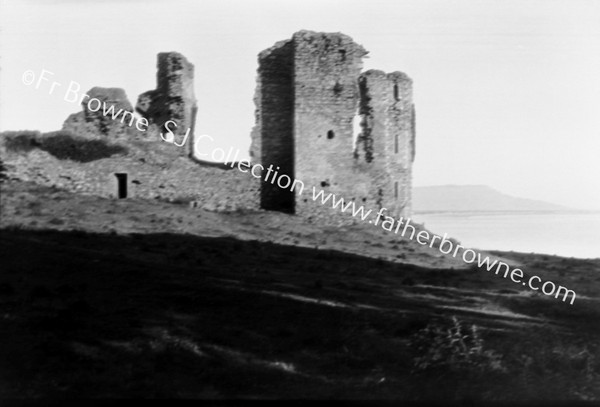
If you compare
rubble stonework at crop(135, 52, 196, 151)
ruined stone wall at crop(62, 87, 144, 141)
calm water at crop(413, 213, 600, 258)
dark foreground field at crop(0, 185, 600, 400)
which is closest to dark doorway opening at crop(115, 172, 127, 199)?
ruined stone wall at crop(62, 87, 144, 141)

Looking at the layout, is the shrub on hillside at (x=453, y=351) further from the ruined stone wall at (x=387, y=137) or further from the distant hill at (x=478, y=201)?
the ruined stone wall at (x=387, y=137)

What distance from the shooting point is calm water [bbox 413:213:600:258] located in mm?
10672

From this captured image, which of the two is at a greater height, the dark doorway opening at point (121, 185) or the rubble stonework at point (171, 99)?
the rubble stonework at point (171, 99)

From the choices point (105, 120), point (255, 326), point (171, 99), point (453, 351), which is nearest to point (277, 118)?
point (171, 99)

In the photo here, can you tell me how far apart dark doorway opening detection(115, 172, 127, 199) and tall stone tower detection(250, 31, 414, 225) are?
269 cm

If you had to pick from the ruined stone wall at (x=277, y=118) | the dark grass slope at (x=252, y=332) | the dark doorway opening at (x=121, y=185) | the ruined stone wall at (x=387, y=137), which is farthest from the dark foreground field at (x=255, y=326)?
the ruined stone wall at (x=387, y=137)

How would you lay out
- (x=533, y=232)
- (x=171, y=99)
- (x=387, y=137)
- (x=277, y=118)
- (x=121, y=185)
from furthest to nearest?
(x=387, y=137) → (x=171, y=99) → (x=277, y=118) → (x=121, y=185) → (x=533, y=232)

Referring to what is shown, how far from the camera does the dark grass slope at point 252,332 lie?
8789 mm

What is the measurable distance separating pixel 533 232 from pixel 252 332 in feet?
15.5

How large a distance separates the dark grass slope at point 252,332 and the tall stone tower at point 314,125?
17.0ft

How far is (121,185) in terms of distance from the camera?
1405 centimetres

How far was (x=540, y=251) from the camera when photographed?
11031mm

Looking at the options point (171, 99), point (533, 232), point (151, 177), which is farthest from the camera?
point (171, 99)

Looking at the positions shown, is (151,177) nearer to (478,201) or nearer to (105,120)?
(105,120)
